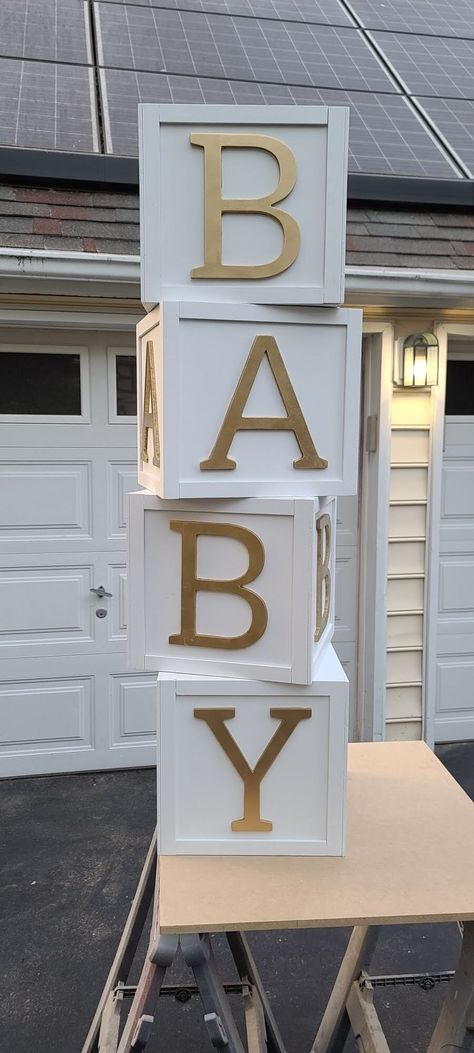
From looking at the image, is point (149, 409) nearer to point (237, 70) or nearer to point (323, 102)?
point (323, 102)

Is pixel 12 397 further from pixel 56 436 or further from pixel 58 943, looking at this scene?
pixel 58 943

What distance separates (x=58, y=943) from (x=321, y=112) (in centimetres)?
283

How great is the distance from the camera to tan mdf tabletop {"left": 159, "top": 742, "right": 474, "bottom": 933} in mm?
1459

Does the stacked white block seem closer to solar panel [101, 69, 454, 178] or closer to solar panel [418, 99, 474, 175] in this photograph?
solar panel [101, 69, 454, 178]

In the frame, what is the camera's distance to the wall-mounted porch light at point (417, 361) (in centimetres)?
384

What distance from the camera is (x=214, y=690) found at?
170 centimetres

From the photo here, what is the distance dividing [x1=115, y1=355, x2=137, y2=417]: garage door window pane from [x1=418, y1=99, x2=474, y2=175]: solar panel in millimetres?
2079

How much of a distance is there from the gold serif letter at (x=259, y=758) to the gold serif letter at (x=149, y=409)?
0.61 m

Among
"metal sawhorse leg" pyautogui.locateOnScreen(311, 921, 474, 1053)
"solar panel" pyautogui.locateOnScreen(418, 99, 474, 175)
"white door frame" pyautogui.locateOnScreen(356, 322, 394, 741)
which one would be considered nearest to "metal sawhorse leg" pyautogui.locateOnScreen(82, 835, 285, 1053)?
"metal sawhorse leg" pyautogui.locateOnScreen(311, 921, 474, 1053)

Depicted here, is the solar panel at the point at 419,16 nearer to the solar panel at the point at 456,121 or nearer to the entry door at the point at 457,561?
the solar panel at the point at 456,121

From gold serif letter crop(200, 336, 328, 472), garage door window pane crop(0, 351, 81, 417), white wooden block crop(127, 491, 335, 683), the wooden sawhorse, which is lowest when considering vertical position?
the wooden sawhorse

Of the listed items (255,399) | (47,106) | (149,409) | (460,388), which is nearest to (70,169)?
(47,106)

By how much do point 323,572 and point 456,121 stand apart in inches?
146

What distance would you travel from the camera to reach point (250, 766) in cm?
172
